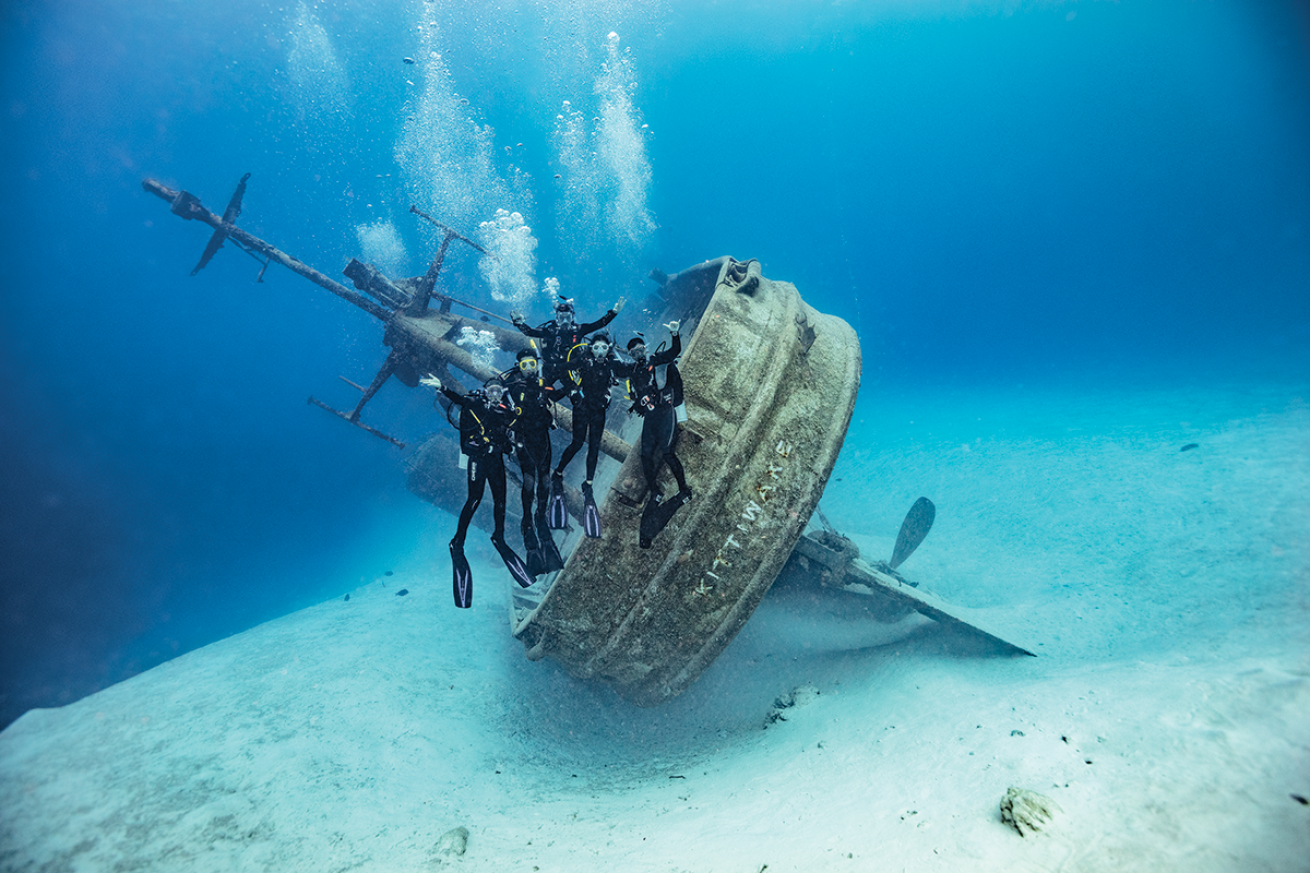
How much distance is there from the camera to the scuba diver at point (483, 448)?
436cm

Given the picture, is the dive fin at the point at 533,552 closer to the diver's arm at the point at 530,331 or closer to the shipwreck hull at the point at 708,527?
the shipwreck hull at the point at 708,527

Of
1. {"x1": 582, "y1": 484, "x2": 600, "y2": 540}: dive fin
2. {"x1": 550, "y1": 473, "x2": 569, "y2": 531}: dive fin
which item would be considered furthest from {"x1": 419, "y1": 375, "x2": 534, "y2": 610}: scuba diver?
{"x1": 582, "y1": 484, "x2": 600, "y2": 540}: dive fin

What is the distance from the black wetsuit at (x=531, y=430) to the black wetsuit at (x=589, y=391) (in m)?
0.26

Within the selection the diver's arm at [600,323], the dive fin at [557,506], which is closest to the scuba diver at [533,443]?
the dive fin at [557,506]

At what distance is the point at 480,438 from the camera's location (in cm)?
443

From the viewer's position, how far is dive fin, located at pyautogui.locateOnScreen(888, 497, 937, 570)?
25.6ft

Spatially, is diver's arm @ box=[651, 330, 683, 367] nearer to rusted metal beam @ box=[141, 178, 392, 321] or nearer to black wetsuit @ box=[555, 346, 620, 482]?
black wetsuit @ box=[555, 346, 620, 482]

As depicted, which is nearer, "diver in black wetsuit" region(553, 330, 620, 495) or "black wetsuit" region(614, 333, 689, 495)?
"black wetsuit" region(614, 333, 689, 495)

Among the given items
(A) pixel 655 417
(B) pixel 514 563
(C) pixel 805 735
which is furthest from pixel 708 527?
(C) pixel 805 735

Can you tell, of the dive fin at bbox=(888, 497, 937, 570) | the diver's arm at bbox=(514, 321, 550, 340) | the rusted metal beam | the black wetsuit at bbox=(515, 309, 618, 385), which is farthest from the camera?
the rusted metal beam

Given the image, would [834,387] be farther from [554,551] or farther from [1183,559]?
[1183,559]

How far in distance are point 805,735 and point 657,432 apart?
12.2 ft

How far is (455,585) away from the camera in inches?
179

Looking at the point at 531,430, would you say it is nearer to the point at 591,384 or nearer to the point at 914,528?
the point at 591,384
